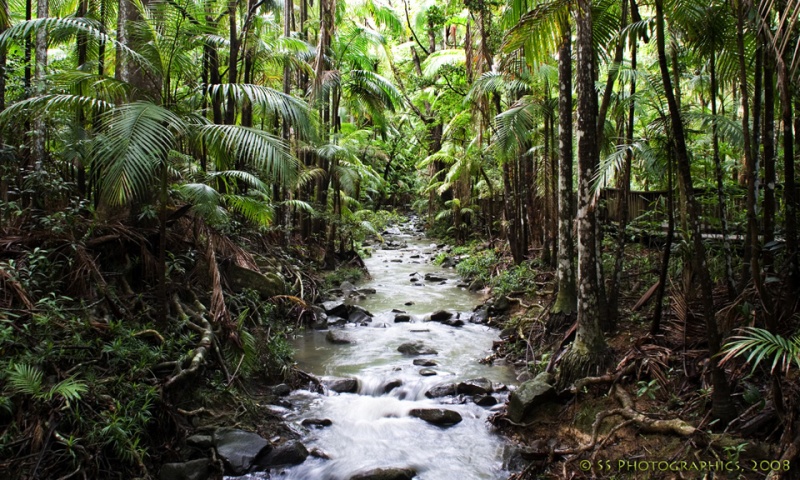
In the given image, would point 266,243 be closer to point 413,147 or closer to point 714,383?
point 714,383

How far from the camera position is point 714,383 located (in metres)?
4.61

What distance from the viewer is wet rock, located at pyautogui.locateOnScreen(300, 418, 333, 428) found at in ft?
21.9

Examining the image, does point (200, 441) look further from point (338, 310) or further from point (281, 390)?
point (338, 310)

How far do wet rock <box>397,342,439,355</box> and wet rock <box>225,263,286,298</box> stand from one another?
2.71 m

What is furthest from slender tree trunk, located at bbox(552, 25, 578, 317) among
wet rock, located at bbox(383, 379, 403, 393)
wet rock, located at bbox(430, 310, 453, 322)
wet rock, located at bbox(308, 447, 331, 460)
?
wet rock, located at bbox(308, 447, 331, 460)

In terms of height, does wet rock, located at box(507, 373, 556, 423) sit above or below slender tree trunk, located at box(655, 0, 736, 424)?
below

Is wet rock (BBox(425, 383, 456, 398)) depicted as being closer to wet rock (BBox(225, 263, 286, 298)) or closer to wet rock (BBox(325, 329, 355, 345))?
wet rock (BBox(325, 329, 355, 345))

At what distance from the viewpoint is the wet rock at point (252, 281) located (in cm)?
934

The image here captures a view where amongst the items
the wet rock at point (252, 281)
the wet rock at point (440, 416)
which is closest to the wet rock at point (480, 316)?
the wet rock at point (252, 281)

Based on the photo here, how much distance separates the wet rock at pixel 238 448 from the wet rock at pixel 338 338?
437 cm

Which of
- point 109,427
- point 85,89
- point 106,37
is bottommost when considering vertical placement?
point 109,427

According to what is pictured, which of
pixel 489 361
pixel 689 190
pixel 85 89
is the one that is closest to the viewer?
pixel 689 190

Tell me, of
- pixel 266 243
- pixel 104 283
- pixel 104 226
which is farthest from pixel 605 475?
pixel 266 243

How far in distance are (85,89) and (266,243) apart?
21.8 feet
